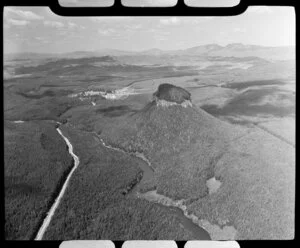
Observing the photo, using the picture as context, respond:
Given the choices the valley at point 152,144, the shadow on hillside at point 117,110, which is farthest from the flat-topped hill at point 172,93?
the shadow on hillside at point 117,110

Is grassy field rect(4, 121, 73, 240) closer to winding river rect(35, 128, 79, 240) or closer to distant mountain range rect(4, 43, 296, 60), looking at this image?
winding river rect(35, 128, 79, 240)

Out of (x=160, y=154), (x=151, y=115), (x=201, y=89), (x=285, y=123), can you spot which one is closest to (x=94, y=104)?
(x=151, y=115)

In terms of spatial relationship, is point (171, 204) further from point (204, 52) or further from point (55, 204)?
point (204, 52)

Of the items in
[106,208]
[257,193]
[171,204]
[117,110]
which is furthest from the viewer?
[117,110]

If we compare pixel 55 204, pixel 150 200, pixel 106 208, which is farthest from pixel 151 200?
pixel 55 204

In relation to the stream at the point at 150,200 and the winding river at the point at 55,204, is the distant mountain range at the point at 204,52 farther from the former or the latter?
the winding river at the point at 55,204
